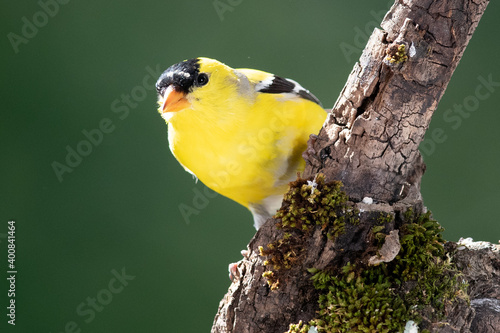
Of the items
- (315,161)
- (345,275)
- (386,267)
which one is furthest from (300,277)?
(315,161)

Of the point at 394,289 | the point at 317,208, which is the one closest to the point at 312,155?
the point at 317,208

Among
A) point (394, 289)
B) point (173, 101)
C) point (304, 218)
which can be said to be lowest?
point (394, 289)

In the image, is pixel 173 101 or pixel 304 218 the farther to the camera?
pixel 173 101

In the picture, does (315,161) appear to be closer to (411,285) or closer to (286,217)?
(286,217)

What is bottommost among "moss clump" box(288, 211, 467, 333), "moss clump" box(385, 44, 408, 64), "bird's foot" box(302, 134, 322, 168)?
"moss clump" box(288, 211, 467, 333)

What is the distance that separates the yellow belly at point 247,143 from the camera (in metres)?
1.74

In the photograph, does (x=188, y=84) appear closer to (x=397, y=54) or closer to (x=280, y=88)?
(x=280, y=88)

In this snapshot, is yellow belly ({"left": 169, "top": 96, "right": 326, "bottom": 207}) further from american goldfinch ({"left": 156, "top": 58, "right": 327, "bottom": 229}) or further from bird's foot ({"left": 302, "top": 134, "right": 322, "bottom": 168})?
bird's foot ({"left": 302, "top": 134, "right": 322, "bottom": 168})

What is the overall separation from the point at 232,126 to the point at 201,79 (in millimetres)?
201

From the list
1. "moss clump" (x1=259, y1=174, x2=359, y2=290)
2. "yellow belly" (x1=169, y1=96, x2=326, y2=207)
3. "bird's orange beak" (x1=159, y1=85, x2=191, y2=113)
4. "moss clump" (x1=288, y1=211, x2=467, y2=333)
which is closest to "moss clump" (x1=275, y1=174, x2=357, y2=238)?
"moss clump" (x1=259, y1=174, x2=359, y2=290)

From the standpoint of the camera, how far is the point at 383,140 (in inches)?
55.8

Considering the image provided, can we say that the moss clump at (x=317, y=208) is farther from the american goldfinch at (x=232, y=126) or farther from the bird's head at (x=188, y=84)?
the bird's head at (x=188, y=84)

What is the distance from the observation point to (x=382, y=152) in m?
1.43

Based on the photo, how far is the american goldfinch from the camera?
173 cm
